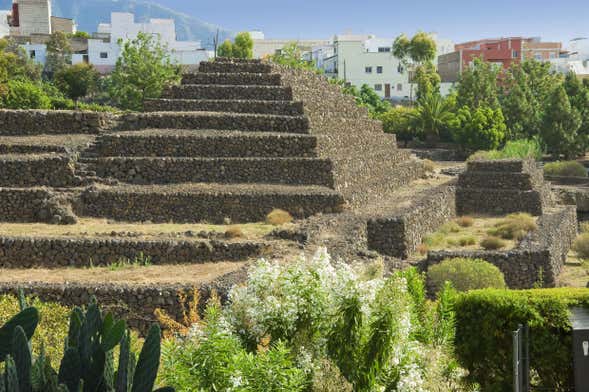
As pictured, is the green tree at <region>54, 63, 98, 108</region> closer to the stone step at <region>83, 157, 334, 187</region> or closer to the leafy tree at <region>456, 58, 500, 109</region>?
the leafy tree at <region>456, 58, 500, 109</region>

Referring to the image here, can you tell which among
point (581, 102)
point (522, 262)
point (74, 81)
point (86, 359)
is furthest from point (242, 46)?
point (86, 359)

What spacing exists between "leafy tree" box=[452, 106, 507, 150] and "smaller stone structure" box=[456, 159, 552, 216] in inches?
600

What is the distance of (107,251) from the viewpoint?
70.0ft

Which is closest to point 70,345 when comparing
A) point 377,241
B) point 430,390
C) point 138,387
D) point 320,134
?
point 138,387

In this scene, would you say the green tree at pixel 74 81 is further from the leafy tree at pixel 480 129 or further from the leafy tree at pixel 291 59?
the leafy tree at pixel 480 129

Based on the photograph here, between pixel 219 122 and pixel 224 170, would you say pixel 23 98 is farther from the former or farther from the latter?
pixel 224 170

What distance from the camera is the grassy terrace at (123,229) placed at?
2280 cm

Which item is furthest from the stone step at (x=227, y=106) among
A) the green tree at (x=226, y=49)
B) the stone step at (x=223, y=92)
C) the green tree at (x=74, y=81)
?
the green tree at (x=226, y=49)

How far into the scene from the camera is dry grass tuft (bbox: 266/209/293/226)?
25617mm

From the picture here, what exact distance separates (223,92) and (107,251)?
1496cm

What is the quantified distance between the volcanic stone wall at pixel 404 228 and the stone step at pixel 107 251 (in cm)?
537

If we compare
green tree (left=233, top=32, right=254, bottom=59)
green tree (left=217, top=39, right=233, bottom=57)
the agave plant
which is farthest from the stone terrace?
green tree (left=217, top=39, right=233, bottom=57)

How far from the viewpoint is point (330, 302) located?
8125mm

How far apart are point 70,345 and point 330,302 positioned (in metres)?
Answer: 2.52
